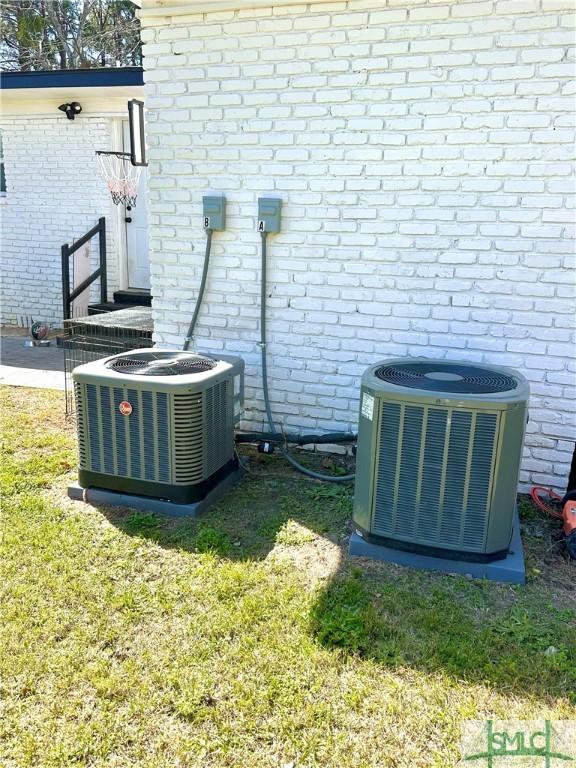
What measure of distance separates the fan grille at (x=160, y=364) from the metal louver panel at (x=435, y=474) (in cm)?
120

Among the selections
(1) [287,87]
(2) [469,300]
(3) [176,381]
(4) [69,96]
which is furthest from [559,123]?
(4) [69,96]

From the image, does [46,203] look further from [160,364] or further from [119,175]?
[160,364]

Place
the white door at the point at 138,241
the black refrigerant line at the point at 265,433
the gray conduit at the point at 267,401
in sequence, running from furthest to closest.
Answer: the white door at the point at 138,241 → the black refrigerant line at the point at 265,433 → the gray conduit at the point at 267,401

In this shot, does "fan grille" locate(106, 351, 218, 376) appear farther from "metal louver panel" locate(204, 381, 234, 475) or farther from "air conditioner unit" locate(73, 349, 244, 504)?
"metal louver panel" locate(204, 381, 234, 475)

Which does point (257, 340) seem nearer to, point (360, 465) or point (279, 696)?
point (360, 465)

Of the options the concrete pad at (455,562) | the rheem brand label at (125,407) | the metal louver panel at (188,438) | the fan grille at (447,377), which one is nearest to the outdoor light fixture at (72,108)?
the rheem brand label at (125,407)

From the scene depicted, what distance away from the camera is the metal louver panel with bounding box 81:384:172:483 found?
3.23 metres

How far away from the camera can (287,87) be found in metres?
3.73

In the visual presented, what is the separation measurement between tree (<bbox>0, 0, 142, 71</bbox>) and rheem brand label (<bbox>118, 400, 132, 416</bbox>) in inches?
588

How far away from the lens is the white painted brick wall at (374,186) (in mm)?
3340

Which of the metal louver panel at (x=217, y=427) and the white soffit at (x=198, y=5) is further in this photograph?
the white soffit at (x=198, y=5)

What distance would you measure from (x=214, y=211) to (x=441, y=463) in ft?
7.40

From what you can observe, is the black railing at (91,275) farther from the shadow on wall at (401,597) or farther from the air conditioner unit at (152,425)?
the shadow on wall at (401,597)

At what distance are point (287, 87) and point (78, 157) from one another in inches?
189
